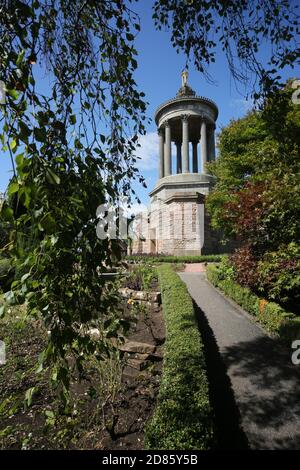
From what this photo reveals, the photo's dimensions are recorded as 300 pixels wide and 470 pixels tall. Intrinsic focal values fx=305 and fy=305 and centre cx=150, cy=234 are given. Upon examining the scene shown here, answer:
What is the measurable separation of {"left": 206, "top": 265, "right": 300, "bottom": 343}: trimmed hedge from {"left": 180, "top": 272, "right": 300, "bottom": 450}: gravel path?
0.27 metres

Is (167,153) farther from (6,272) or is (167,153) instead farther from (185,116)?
(6,272)

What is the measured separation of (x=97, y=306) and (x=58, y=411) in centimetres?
217

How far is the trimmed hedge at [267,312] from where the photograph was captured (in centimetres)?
658

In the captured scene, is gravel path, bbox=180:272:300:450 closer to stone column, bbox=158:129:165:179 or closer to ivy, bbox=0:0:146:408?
ivy, bbox=0:0:146:408

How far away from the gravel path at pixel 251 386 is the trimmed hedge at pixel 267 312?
265mm

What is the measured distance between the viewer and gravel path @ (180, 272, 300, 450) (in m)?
3.66

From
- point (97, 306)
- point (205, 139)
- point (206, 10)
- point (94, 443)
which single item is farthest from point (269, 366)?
point (205, 139)

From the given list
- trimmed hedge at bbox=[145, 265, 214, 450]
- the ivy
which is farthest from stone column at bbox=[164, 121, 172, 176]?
the ivy

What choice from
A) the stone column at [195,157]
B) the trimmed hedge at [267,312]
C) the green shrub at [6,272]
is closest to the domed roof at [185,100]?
the stone column at [195,157]

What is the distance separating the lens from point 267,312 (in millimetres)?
7684

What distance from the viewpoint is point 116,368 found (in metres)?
3.90

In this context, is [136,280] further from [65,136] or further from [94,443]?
[65,136]

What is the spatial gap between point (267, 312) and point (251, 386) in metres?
3.22

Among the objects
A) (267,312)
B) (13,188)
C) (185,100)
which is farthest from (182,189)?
(13,188)
